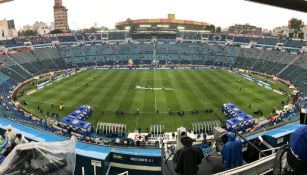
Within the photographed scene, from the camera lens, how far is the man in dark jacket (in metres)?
4.18

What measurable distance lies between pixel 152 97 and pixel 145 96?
1164 millimetres

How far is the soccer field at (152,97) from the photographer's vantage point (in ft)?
104

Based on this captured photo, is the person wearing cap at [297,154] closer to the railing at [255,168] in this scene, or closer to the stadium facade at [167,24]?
the railing at [255,168]

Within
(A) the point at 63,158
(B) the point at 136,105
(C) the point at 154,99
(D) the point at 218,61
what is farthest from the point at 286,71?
(A) the point at 63,158

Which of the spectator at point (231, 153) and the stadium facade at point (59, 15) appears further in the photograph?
the stadium facade at point (59, 15)

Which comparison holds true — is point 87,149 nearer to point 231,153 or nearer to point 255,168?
point 231,153

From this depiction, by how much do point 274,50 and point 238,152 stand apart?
71277 mm

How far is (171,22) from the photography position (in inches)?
4815

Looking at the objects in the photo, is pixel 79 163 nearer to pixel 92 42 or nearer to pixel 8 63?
pixel 8 63

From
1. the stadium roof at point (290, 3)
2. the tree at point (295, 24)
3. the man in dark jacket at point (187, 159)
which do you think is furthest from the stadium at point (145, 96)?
the tree at point (295, 24)

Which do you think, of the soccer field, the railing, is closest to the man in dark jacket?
the railing

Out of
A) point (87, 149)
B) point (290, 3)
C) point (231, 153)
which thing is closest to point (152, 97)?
point (87, 149)

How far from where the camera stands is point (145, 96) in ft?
131

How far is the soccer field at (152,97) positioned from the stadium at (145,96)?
0.48 ft
